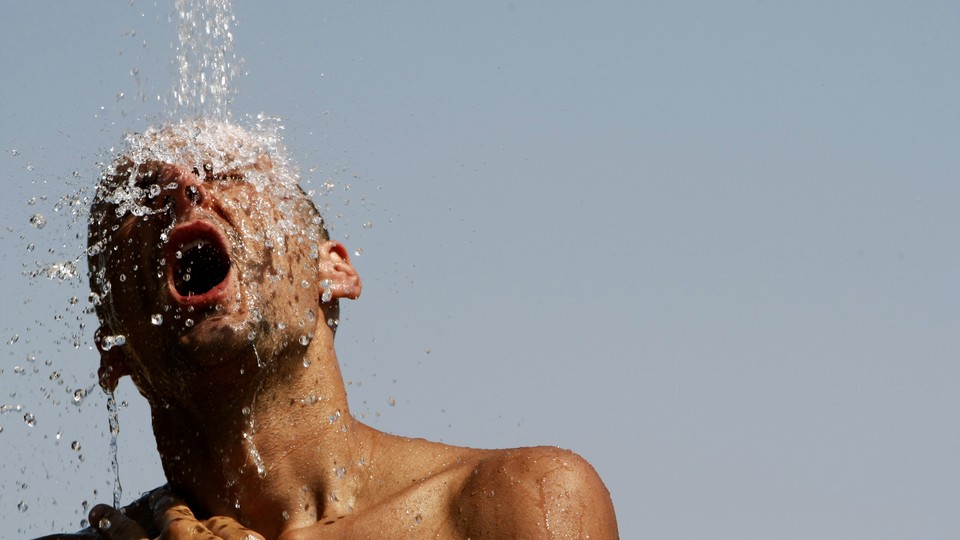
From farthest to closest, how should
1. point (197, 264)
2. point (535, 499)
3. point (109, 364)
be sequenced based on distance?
1. point (109, 364)
2. point (197, 264)
3. point (535, 499)

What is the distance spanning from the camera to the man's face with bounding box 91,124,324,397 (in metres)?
5.53

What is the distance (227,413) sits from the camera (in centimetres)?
570

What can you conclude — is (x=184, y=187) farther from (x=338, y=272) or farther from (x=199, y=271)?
(x=338, y=272)

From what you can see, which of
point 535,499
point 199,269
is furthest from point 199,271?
point 535,499

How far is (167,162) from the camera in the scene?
583cm

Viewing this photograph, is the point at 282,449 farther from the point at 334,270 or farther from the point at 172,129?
the point at 172,129

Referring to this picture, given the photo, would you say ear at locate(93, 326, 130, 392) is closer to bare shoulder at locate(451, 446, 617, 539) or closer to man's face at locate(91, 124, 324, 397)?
man's face at locate(91, 124, 324, 397)

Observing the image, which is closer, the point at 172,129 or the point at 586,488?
the point at 586,488

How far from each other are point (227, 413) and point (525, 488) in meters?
1.38

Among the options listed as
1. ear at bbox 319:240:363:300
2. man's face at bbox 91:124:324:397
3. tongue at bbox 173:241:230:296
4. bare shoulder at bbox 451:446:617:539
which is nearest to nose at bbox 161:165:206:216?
man's face at bbox 91:124:324:397

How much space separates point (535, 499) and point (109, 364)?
211 cm

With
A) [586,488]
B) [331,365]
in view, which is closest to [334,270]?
[331,365]

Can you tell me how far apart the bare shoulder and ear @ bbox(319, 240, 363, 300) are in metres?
1.28

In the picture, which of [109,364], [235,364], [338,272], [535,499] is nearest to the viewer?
[535,499]
